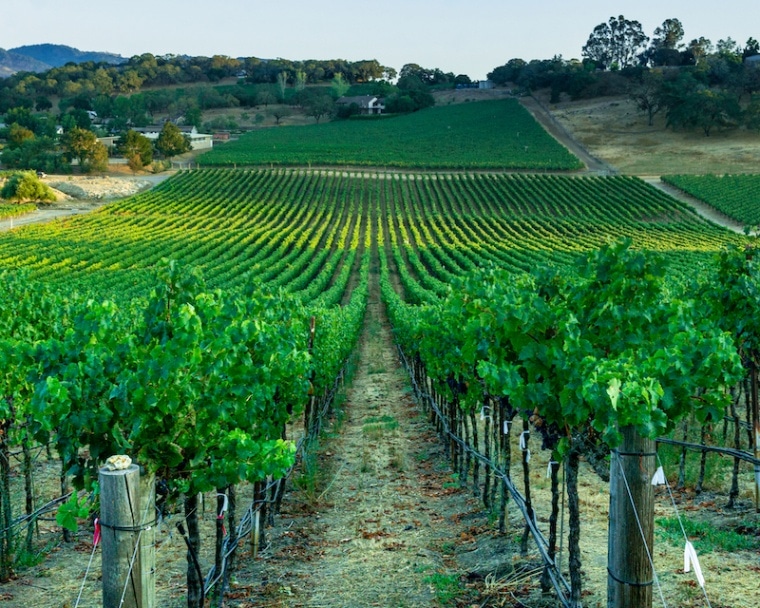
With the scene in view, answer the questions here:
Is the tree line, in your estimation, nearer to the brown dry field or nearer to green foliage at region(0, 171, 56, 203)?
the brown dry field

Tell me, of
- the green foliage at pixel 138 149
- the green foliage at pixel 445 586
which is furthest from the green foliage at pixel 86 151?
the green foliage at pixel 445 586

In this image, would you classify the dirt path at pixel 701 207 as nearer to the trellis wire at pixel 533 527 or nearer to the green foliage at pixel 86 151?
the trellis wire at pixel 533 527

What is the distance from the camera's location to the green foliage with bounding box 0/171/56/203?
7125cm

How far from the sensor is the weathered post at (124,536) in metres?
3.93

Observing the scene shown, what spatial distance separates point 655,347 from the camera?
6.65 m

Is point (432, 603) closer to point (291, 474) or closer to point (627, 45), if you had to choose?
point (291, 474)

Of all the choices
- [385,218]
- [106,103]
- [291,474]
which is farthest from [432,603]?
[106,103]

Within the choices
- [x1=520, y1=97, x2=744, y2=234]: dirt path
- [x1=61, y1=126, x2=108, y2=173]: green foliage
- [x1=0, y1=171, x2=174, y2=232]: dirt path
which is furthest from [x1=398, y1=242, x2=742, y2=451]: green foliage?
[x1=61, y1=126, x2=108, y2=173]: green foliage

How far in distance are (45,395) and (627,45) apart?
6962 inches

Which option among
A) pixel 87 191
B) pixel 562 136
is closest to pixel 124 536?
pixel 87 191

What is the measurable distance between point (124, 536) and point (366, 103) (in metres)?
143

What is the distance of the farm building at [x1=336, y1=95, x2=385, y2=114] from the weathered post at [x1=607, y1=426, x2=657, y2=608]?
138200 millimetres

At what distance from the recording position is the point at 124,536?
156 inches

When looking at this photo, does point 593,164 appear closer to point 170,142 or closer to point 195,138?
point 170,142
